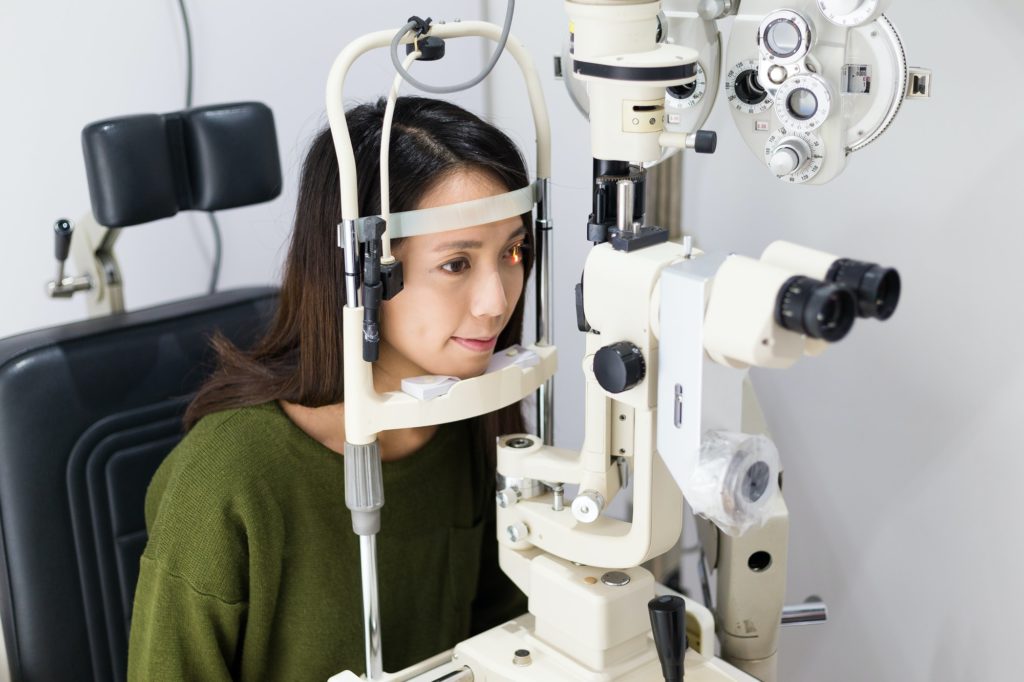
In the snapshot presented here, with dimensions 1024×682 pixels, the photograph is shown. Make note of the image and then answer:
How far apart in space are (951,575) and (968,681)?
0.56ft

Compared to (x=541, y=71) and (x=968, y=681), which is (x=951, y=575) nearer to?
(x=968, y=681)

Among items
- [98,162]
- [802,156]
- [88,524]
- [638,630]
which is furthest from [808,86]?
[88,524]

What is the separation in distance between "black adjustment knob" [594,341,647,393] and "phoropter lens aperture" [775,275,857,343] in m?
0.17

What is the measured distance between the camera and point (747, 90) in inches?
47.6

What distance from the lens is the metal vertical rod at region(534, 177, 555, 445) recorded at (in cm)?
125

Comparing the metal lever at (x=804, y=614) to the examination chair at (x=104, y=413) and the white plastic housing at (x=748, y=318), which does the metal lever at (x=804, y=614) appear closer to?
the white plastic housing at (x=748, y=318)

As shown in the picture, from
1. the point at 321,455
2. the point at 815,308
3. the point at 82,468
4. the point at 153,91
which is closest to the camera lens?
the point at 815,308

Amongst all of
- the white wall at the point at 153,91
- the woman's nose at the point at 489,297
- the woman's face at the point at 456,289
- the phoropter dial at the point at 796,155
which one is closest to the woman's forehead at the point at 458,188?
the woman's face at the point at 456,289

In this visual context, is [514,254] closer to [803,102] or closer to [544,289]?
[544,289]

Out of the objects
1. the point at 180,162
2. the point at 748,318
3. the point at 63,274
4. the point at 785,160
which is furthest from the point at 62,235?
the point at 748,318

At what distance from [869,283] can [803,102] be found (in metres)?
0.37

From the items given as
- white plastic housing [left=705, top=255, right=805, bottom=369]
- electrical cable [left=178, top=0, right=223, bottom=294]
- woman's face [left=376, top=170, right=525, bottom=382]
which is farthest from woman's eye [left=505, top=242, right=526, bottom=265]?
electrical cable [left=178, top=0, right=223, bottom=294]

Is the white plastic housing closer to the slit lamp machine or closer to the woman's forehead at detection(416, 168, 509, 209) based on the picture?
the slit lamp machine

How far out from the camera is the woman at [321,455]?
1276mm
